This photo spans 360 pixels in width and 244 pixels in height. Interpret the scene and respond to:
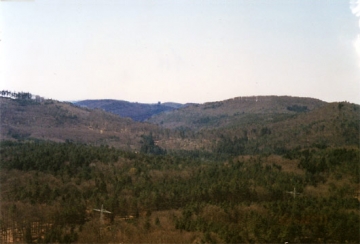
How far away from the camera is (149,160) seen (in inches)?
2768

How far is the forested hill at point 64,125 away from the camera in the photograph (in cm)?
12132

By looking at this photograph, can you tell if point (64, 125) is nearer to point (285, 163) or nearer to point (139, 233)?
point (285, 163)

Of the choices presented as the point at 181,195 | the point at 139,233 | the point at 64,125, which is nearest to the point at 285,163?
the point at 181,195

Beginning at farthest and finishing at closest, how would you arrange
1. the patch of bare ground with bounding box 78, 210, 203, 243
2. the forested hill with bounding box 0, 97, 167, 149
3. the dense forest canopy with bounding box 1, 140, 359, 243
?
the forested hill with bounding box 0, 97, 167, 149 → the dense forest canopy with bounding box 1, 140, 359, 243 → the patch of bare ground with bounding box 78, 210, 203, 243

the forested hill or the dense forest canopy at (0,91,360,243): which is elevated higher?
the forested hill

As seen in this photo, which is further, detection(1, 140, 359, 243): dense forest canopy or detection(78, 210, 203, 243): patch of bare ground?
detection(1, 140, 359, 243): dense forest canopy

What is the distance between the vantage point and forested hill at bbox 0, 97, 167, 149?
121325 mm

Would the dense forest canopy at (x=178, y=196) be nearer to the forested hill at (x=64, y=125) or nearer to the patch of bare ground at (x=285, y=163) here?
the patch of bare ground at (x=285, y=163)

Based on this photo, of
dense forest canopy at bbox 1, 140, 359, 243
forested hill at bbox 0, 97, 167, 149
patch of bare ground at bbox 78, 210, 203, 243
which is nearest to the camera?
patch of bare ground at bbox 78, 210, 203, 243

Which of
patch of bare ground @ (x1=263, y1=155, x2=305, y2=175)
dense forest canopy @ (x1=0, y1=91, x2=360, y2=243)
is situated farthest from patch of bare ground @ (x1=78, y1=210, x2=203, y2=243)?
patch of bare ground @ (x1=263, y1=155, x2=305, y2=175)

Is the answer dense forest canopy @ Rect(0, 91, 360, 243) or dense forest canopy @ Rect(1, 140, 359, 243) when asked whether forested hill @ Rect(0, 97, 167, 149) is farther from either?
dense forest canopy @ Rect(1, 140, 359, 243)

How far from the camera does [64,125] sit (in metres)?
140

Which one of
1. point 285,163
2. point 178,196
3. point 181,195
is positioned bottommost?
point 178,196

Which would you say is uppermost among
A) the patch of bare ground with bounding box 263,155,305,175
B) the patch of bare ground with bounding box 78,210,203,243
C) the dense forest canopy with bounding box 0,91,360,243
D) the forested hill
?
the forested hill
